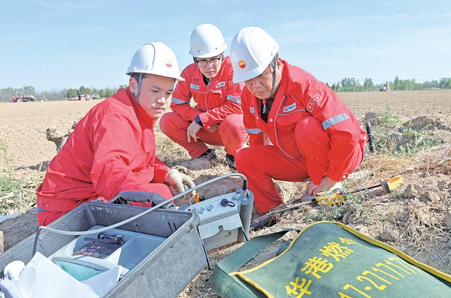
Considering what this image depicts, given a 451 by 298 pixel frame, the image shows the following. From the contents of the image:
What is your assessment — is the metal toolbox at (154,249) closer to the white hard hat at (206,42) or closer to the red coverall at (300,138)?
the red coverall at (300,138)

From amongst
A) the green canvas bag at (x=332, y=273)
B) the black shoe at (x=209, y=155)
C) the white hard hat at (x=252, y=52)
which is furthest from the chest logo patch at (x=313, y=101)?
the black shoe at (x=209, y=155)

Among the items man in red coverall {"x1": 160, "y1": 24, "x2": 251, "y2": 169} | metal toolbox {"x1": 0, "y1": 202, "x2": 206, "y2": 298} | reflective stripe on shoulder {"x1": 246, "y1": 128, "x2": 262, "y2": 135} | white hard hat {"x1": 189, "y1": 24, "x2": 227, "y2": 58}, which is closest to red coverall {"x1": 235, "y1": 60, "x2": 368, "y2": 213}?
reflective stripe on shoulder {"x1": 246, "y1": 128, "x2": 262, "y2": 135}

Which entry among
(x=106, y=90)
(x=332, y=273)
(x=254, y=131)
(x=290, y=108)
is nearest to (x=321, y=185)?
(x=290, y=108)

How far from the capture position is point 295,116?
295 centimetres

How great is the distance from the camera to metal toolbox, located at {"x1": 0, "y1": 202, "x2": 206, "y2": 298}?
131 cm

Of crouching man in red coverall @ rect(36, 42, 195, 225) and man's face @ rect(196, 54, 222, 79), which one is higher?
man's face @ rect(196, 54, 222, 79)

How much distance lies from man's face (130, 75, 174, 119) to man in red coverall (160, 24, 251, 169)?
1659 mm

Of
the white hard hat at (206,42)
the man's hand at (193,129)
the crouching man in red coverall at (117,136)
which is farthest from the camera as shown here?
the man's hand at (193,129)

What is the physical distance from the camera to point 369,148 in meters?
4.66

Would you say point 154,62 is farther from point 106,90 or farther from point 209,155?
point 106,90

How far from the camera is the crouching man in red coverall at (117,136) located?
A: 2.18 meters

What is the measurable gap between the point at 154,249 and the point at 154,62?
4.38 ft

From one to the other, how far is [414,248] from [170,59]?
195 cm

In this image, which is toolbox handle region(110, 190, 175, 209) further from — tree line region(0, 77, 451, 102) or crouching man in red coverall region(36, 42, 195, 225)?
tree line region(0, 77, 451, 102)
